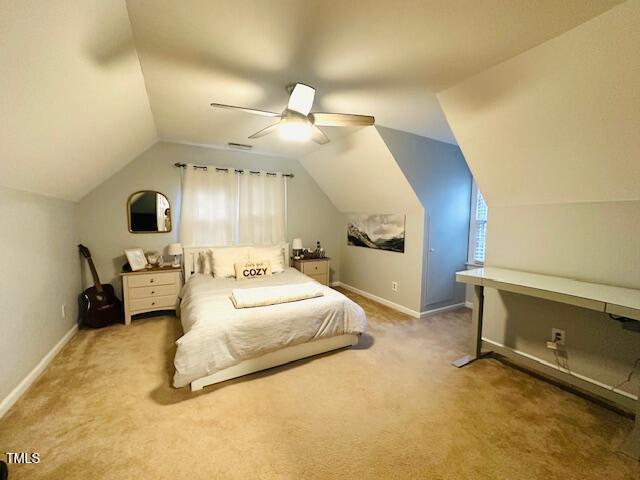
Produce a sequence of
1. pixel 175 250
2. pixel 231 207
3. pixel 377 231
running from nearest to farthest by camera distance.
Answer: pixel 175 250
pixel 231 207
pixel 377 231

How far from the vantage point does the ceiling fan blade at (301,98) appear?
5.92 feet

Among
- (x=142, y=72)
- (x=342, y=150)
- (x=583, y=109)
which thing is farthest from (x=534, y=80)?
(x=142, y=72)

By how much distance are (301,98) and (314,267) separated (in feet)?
9.49

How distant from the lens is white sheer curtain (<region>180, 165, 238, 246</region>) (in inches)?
146

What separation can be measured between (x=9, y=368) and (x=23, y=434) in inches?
20.2

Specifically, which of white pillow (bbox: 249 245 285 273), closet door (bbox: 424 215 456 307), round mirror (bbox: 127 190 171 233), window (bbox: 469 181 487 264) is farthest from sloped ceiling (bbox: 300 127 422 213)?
round mirror (bbox: 127 190 171 233)

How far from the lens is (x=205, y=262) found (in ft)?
11.8

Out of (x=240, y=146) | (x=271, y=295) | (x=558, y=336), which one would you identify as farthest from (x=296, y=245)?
(x=558, y=336)

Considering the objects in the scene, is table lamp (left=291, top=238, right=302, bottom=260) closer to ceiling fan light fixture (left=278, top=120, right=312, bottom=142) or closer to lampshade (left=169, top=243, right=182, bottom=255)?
lampshade (left=169, top=243, right=182, bottom=255)

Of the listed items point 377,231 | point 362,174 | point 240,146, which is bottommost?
point 377,231

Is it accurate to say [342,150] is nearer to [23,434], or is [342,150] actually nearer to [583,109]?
[583,109]

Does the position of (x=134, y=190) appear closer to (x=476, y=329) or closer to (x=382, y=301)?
(x=382, y=301)

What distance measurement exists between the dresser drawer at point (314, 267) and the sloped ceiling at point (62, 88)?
Answer: 2869 millimetres

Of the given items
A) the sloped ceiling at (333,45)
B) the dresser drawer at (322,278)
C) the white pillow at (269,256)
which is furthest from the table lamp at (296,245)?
the sloped ceiling at (333,45)
